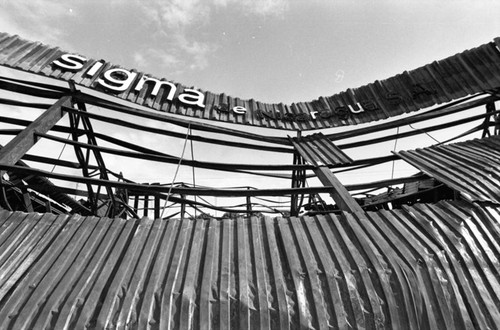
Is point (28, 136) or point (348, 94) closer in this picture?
point (28, 136)

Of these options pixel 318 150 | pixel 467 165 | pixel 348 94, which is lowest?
pixel 467 165

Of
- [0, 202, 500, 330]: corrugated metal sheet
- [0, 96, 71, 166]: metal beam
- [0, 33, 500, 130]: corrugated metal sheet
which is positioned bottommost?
[0, 202, 500, 330]: corrugated metal sheet

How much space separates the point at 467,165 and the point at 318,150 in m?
3.23

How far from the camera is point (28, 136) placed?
19.3ft

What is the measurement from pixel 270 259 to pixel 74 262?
242 cm

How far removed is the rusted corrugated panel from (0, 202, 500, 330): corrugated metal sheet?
509 millimetres

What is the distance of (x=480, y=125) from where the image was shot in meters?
8.91

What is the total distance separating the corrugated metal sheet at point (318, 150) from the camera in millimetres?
7199

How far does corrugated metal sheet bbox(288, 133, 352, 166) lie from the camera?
7.20 meters

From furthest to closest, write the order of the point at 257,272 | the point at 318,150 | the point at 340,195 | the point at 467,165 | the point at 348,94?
the point at 348,94
the point at 318,150
the point at 467,165
the point at 340,195
the point at 257,272

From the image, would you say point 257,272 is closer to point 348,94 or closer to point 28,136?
point 28,136

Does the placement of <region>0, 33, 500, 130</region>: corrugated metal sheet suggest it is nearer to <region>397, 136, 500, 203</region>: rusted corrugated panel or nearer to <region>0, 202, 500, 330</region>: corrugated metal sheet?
<region>397, 136, 500, 203</region>: rusted corrugated panel

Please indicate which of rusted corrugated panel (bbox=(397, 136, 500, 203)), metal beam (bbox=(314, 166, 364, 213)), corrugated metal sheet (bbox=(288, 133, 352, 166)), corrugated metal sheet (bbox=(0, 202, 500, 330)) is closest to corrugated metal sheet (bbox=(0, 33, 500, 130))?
corrugated metal sheet (bbox=(288, 133, 352, 166))

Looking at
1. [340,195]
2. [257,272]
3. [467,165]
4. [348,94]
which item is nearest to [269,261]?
[257,272]
